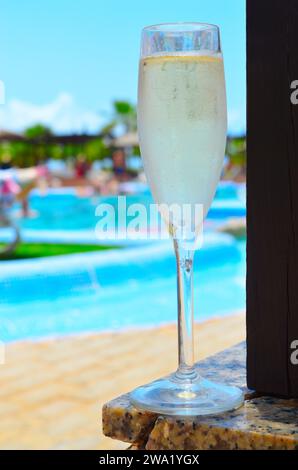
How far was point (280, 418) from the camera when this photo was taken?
28.8 inches

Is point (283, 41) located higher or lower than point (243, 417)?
higher

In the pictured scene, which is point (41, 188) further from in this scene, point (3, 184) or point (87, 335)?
point (87, 335)

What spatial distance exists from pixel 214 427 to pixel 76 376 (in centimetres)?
331

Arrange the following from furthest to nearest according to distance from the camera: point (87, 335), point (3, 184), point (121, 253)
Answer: point (3, 184) → point (121, 253) → point (87, 335)

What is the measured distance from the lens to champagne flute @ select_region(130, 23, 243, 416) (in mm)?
710

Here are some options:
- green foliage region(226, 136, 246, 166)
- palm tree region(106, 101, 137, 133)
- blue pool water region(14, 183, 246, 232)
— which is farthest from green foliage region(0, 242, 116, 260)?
palm tree region(106, 101, 137, 133)

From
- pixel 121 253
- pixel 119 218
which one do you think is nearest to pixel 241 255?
pixel 121 253

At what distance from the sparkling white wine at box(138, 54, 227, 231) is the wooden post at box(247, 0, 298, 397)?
48mm

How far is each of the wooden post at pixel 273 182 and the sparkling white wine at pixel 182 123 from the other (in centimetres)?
5

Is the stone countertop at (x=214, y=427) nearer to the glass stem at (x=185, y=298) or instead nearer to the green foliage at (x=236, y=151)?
the glass stem at (x=185, y=298)

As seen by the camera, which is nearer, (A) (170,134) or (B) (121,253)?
(A) (170,134)
